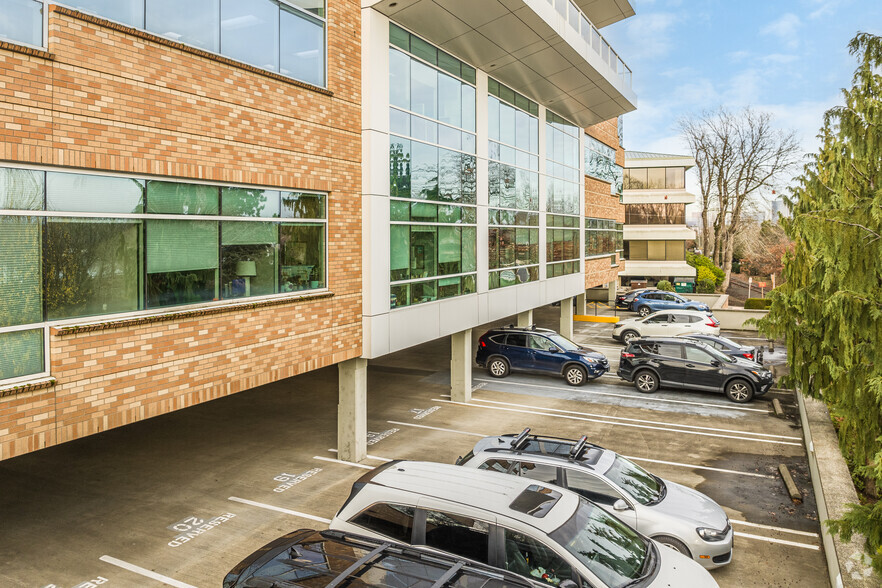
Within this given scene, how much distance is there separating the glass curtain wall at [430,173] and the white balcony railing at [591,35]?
3.13 metres

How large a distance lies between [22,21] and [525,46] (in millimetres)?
11964

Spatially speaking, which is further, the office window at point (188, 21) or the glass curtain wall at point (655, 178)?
the glass curtain wall at point (655, 178)

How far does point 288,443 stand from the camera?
42.6 ft

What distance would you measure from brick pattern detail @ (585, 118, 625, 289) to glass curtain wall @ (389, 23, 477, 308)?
13.1 meters

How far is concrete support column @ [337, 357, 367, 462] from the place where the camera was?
11.9 meters

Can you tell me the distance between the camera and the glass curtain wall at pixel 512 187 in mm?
17203

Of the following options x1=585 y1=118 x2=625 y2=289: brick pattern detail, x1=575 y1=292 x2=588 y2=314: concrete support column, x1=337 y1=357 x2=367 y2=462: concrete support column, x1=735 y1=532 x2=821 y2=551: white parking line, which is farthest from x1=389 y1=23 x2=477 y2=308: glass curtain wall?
x1=575 y1=292 x2=588 y2=314: concrete support column

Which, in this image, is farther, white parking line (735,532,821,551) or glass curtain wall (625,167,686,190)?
glass curtain wall (625,167,686,190)

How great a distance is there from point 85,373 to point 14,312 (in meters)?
1.03

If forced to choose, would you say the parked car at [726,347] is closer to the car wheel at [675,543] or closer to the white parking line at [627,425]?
the white parking line at [627,425]

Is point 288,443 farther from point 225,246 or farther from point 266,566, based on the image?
point 266,566

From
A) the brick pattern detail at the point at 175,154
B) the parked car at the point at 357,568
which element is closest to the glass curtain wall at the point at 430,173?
the brick pattern detail at the point at 175,154

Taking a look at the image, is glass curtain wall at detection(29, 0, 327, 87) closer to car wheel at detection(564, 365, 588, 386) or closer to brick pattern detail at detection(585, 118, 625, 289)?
car wheel at detection(564, 365, 588, 386)

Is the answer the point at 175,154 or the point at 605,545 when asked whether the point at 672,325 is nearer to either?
the point at 605,545
